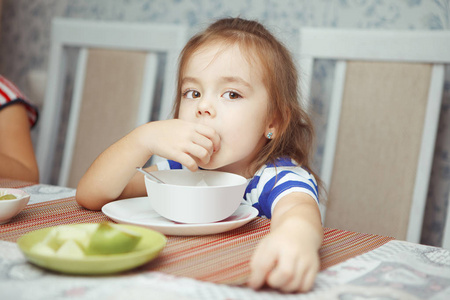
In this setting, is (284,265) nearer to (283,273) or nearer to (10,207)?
(283,273)

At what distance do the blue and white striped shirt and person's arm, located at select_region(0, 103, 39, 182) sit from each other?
74cm

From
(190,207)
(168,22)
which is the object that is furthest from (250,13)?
(190,207)

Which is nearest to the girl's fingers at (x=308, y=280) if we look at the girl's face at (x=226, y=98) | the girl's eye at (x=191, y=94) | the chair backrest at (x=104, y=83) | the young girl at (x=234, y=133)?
the young girl at (x=234, y=133)

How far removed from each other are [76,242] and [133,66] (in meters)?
1.31

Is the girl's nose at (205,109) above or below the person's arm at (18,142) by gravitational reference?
above

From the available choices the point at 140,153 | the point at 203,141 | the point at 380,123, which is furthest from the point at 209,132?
the point at 380,123

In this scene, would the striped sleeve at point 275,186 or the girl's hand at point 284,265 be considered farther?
the striped sleeve at point 275,186

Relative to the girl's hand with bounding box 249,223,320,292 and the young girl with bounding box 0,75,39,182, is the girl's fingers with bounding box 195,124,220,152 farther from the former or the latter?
the young girl with bounding box 0,75,39,182

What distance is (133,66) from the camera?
1.71 meters

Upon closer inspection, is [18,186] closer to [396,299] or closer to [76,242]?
[76,242]

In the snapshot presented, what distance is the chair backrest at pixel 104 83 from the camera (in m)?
1.66

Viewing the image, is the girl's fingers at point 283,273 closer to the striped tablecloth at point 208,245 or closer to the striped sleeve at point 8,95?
the striped tablecloth at point 208,245

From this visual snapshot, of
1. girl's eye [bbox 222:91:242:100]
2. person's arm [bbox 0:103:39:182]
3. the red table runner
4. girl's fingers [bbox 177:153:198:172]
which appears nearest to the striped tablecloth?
the red table runner

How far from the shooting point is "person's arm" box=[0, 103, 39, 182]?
1.33 metres
